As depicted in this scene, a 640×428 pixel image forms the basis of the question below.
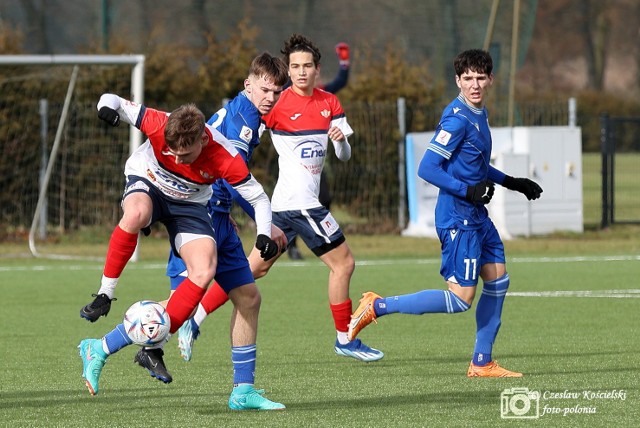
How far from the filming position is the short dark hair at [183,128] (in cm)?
646

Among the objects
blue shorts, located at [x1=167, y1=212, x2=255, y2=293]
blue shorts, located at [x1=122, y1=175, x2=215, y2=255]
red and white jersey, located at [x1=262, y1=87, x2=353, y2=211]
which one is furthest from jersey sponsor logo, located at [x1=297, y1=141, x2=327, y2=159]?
blue shorts, located at [x1=122, y1=175, x2=215, y2=255]

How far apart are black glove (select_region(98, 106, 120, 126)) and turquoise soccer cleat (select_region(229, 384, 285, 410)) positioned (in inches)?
58.1

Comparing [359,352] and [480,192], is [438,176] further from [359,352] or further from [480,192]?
[359,352]

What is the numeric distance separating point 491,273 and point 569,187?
1310 cm

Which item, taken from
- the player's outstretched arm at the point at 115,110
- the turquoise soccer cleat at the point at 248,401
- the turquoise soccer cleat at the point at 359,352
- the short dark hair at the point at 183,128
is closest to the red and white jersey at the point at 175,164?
the player's outstretched arm at the point at 115,110

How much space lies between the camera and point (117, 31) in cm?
2138

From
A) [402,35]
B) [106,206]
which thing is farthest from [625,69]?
[106,206]

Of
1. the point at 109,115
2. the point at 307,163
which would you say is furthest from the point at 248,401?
the point at 307,163

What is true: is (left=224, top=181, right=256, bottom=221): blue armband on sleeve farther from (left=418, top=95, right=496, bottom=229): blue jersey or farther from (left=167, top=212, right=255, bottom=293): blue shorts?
(left=418, top=95, right=496, bottom=229): blue jersey

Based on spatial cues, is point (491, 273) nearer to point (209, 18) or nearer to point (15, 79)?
point (15, 79)

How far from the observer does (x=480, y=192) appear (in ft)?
25.7

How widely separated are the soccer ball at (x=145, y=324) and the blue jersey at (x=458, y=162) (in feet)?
6.82

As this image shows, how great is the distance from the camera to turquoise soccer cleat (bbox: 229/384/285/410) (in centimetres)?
671

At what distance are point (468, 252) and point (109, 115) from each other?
2341mm
